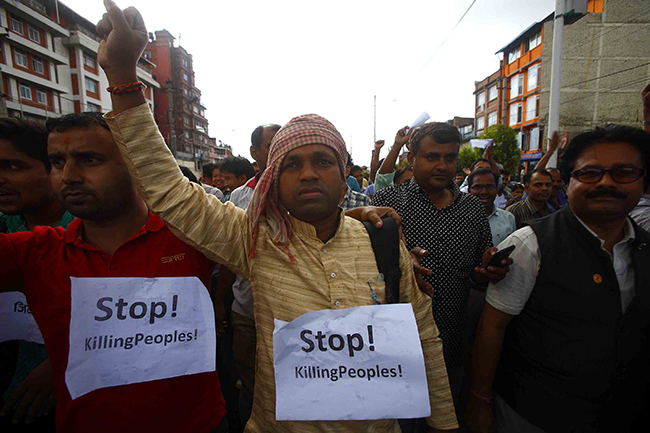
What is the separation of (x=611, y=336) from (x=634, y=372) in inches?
9.2

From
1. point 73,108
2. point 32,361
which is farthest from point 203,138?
point 32,361

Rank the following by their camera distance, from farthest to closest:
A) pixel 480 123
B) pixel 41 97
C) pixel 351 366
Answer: pixel 480 123 < pixel 41 97 < pixel 351 366

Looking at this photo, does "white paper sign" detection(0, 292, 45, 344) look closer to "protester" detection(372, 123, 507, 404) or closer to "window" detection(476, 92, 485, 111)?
"protester" detection(372, 123, 507, 404)

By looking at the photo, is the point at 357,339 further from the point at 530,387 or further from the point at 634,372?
the point at 634,372

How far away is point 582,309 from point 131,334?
6.65ft

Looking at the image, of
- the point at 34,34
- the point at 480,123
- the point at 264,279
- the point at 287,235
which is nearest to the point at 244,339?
the point at 264,279

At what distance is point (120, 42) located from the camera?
3.48 ft

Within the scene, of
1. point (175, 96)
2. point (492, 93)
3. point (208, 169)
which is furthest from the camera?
point (175, 96)

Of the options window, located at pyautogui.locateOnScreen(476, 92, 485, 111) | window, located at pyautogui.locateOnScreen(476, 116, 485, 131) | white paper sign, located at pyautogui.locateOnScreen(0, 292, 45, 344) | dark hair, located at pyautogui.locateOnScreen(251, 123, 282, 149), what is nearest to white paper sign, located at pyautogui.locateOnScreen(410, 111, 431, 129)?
dark hair, located at pyautogui.locateOnScreen(251, 123, 282, 149)

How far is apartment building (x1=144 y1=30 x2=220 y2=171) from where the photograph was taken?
150ft

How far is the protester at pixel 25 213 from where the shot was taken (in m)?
1.49

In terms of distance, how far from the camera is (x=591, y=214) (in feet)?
5.23

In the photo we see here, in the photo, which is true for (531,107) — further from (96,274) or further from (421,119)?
(96,274)

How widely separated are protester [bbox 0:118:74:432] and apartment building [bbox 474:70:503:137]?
1859 inches
